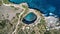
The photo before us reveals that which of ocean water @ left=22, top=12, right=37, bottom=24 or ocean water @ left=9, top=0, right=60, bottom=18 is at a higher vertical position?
ocean water @ left=9, top=0, right=60, bottom=18

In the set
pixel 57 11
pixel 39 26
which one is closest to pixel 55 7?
pixel 57 11

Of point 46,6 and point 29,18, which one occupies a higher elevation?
point 46,6

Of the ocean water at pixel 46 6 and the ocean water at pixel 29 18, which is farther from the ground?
the ocean water at pixel 46 6

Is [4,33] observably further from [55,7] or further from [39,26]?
[55,7]
